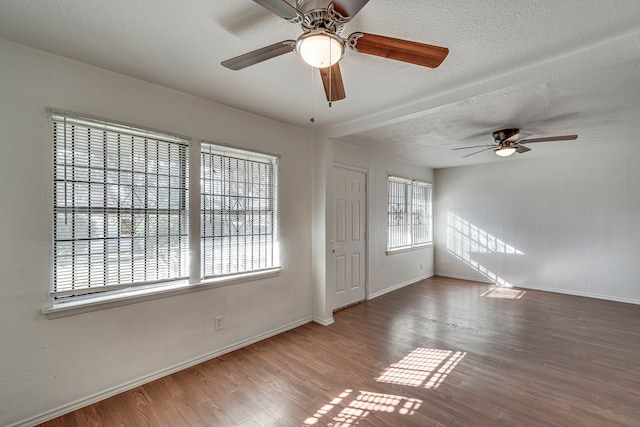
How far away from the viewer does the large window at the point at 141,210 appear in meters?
1.99

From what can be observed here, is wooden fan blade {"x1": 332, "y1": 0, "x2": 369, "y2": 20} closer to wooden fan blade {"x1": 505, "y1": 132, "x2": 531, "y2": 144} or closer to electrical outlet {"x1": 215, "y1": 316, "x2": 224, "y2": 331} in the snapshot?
electrical outlet {"x1": 215, "y1": 316, "x2": 224, "y2": 331}

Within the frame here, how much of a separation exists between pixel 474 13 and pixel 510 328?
139 inches

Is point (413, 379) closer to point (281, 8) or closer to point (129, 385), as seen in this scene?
point (129, 385)

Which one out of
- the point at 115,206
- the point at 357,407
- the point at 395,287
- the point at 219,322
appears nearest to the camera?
the point at 357,407

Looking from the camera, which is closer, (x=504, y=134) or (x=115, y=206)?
(x=115, y=206)

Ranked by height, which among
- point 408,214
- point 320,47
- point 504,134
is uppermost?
point 504,134

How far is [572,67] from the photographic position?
1.90 meters

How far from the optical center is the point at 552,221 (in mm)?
5020

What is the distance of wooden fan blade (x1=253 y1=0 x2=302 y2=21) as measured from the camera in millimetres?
1160

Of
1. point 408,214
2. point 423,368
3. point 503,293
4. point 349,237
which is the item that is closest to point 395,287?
point 408,214

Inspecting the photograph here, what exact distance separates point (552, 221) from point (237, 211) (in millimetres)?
5618

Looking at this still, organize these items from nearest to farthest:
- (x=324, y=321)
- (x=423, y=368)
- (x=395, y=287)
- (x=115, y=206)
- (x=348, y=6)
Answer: (x=348, y=6) < (x=115, y=206) < (x=423, y=368) < (x=324, y=321) < (x=395, y=287)

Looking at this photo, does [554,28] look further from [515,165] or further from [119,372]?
[515,165]

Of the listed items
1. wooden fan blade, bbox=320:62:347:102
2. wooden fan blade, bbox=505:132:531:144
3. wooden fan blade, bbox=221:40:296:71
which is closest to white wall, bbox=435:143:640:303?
wooden fan blade, bbox=505:132:531:144
